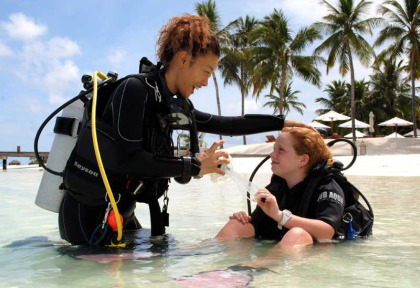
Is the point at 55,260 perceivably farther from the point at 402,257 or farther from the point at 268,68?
the point at 268,68

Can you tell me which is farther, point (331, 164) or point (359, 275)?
point (331, 164)

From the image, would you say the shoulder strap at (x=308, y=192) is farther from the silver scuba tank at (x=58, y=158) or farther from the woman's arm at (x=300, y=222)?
the silver scuba tank at (x=58, y=158)

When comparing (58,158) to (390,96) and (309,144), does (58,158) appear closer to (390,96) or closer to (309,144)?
(309,144)

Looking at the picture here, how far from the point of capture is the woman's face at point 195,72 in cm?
274

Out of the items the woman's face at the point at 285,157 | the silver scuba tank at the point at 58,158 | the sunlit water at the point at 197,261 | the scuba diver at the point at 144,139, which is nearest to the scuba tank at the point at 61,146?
the silver scuba tank at the point at 58,158

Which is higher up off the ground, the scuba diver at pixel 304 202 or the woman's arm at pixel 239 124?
the woman's arm at pixel 239 124

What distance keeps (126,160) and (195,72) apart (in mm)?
673

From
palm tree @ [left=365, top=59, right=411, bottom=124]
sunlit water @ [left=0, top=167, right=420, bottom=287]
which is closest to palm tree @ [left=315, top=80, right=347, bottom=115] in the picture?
palm tree @ [left=365, top=59, right=411, bottom=124]

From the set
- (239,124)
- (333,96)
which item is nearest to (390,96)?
(333,96)

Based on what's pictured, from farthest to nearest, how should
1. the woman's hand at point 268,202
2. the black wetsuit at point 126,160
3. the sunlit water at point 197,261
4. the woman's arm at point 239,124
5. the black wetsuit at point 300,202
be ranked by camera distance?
the woman's arm at point 239,124, the black wetsuit at point 300,202, the woman's hand at point 268,202, the black wetsuit at point 126,160, the sunlit water at point 197,261

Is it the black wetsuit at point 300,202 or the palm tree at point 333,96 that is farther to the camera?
the palm tree at point 333,96

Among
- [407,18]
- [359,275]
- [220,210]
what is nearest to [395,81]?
[407,18]

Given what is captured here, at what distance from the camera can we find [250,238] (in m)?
3.22

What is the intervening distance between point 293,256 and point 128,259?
36.3 inches
